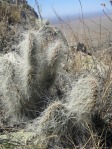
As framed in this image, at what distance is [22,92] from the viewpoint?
11.3ft

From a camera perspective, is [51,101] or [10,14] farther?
[10,14]

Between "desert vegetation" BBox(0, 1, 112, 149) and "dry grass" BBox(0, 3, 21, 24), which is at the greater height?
"dry grass" BBox(0, 3, 21, 24)

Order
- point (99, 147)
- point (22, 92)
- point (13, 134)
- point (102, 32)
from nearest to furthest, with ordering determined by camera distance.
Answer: point (99, 147) → point (13, 134) → point (22, 92) → point (102, 32)

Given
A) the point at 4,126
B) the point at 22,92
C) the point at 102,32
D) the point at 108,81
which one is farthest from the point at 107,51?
the point at 4,126

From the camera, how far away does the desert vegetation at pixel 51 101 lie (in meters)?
2.94

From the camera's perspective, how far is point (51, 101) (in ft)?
11.1

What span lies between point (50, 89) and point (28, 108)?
28cm

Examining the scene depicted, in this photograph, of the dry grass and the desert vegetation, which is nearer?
the desert vegetation

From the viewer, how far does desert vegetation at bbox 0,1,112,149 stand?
2939 mm

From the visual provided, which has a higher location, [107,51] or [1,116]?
[107,51]

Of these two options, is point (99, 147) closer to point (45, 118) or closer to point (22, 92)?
point (45, 118)

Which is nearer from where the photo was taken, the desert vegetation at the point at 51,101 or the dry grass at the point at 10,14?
the desert vegetation at the point at 51,101

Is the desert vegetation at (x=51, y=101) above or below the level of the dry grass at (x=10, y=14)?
below

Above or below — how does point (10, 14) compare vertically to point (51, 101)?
above
